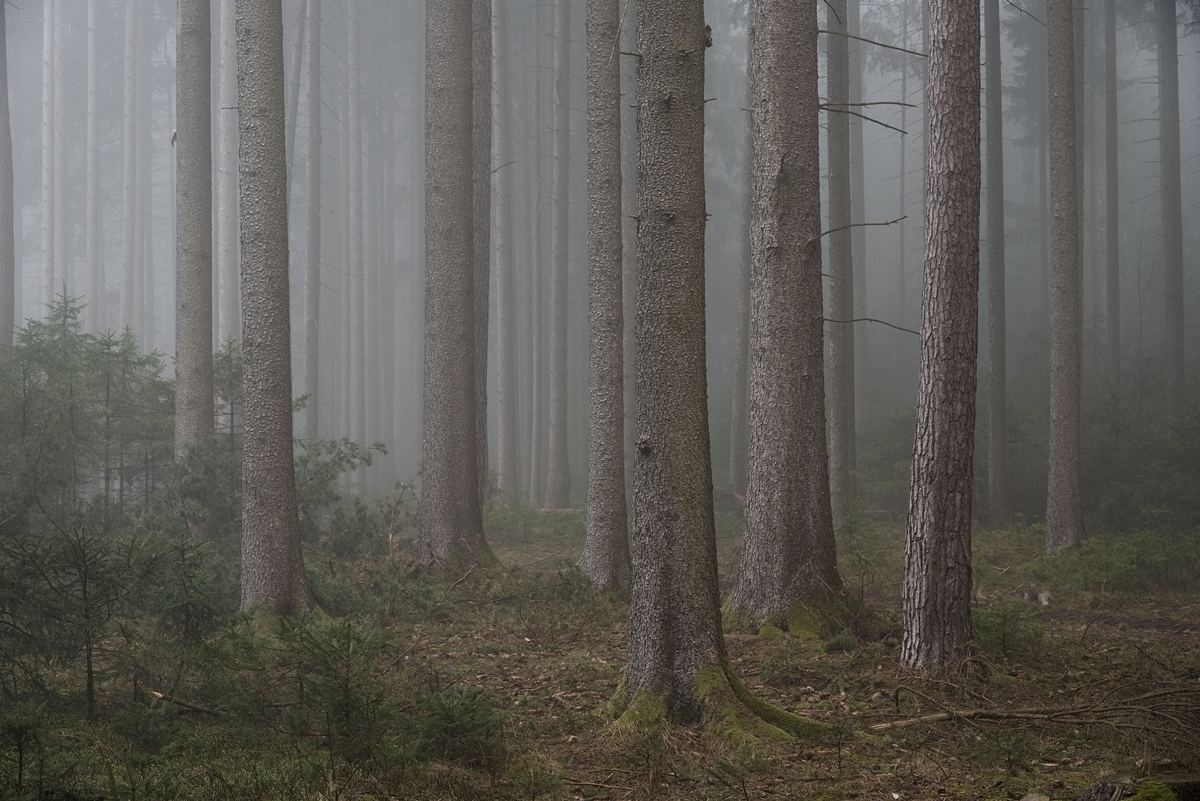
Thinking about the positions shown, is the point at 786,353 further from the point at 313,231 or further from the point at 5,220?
the point at 313,231

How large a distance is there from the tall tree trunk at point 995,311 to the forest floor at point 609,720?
7.12 m

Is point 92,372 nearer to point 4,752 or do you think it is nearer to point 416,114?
point 4,752

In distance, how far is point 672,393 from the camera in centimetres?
593

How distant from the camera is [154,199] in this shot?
56.7 meters

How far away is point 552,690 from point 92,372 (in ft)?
31.5

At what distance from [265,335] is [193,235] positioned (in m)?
5.11

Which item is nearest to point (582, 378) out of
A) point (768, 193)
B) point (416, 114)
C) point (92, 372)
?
point (416, 114)

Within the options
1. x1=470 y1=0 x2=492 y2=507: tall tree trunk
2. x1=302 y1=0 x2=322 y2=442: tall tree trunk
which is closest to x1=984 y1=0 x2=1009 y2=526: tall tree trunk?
x1=470 y1=0 x2=492 y2=507: tall tree trunk

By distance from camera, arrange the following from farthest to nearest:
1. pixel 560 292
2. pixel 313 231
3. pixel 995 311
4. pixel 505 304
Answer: pixel 313 231 → pixel 505 304 → pixel 560 292 → pixel 995 311

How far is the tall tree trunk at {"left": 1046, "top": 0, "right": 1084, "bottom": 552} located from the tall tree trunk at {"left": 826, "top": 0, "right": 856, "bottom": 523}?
120 inches

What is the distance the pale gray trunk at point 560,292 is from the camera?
68.5 ft

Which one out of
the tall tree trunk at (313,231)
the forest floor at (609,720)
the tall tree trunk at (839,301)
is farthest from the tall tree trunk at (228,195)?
the forest floor at (609,720)

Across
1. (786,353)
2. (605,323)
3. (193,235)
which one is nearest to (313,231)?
(193,235)

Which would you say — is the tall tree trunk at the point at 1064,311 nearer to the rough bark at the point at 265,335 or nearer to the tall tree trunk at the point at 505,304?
the rough bark at the point at 265,335
